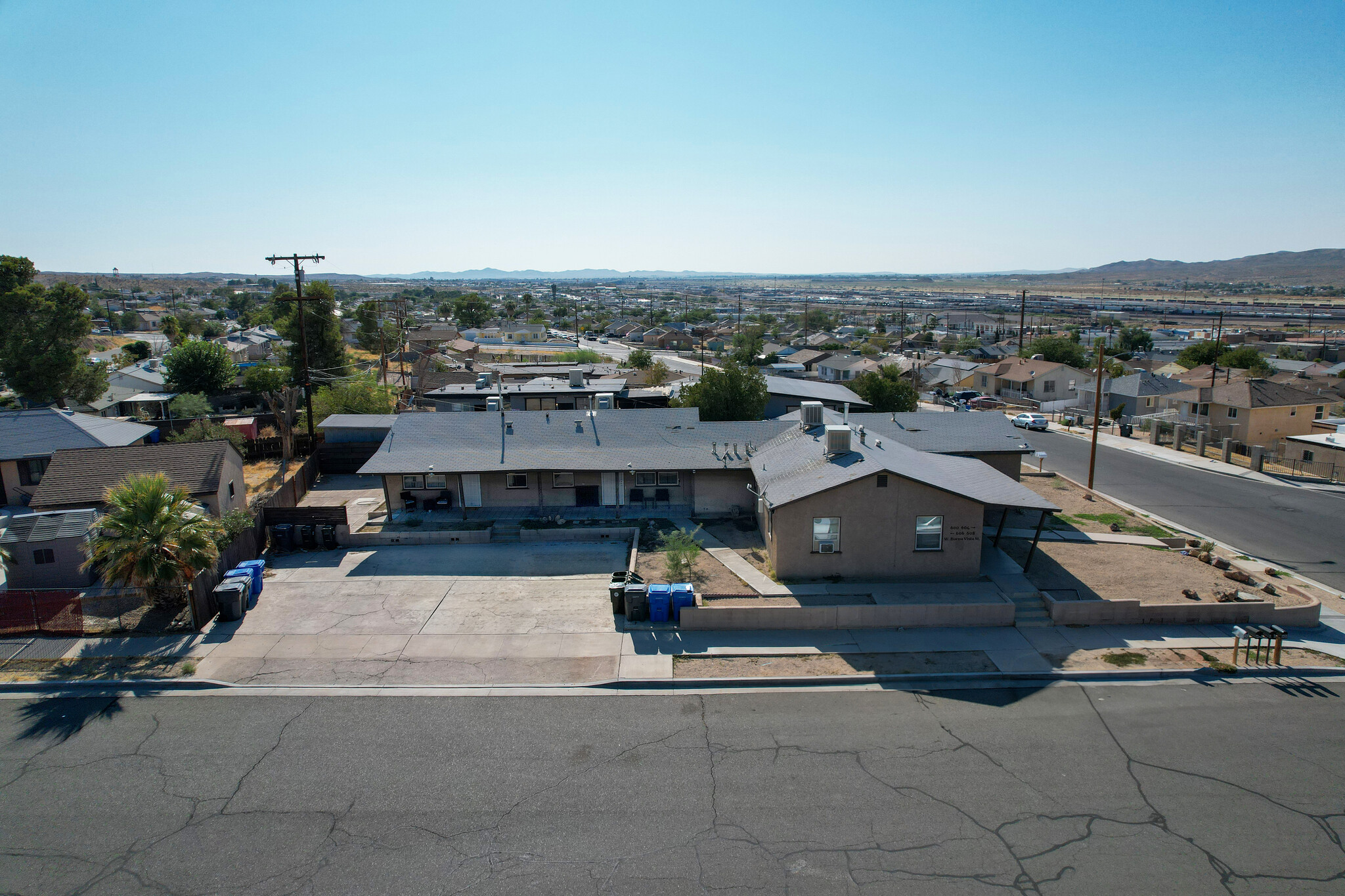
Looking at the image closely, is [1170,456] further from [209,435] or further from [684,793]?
[209,435]

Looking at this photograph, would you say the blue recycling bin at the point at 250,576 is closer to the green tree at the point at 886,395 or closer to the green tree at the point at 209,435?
the green tree at the point at 209,435

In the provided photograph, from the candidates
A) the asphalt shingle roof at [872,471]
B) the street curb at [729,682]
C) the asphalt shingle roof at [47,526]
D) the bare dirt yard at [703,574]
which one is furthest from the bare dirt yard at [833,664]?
the asphalt shingle roof at [47,526]

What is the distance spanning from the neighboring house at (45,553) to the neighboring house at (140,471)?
3.78m

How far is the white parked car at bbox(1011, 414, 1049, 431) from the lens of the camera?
56.8 meters

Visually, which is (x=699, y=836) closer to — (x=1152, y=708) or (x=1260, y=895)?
(x=1260, y=895)

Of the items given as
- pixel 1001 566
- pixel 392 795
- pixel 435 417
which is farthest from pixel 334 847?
pixel 435 417

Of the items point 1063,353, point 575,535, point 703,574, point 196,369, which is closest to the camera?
point 703,574

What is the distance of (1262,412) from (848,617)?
41.8 metres

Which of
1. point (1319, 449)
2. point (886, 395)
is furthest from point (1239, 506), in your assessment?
point (886, 395)

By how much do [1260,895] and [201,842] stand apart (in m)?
17.5

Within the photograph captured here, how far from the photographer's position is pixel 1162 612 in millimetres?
21391

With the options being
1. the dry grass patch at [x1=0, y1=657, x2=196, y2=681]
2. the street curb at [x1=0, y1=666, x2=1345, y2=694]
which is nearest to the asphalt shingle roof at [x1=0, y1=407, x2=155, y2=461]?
the dry grass patch at [x1=0, y1=657, x2=196, y2=681]

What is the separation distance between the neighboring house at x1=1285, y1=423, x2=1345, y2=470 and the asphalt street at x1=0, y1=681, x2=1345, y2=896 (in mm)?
29503

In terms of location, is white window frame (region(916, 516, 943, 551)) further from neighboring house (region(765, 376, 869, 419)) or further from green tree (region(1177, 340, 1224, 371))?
green tree (region(1177, 340, 1224, 371))
